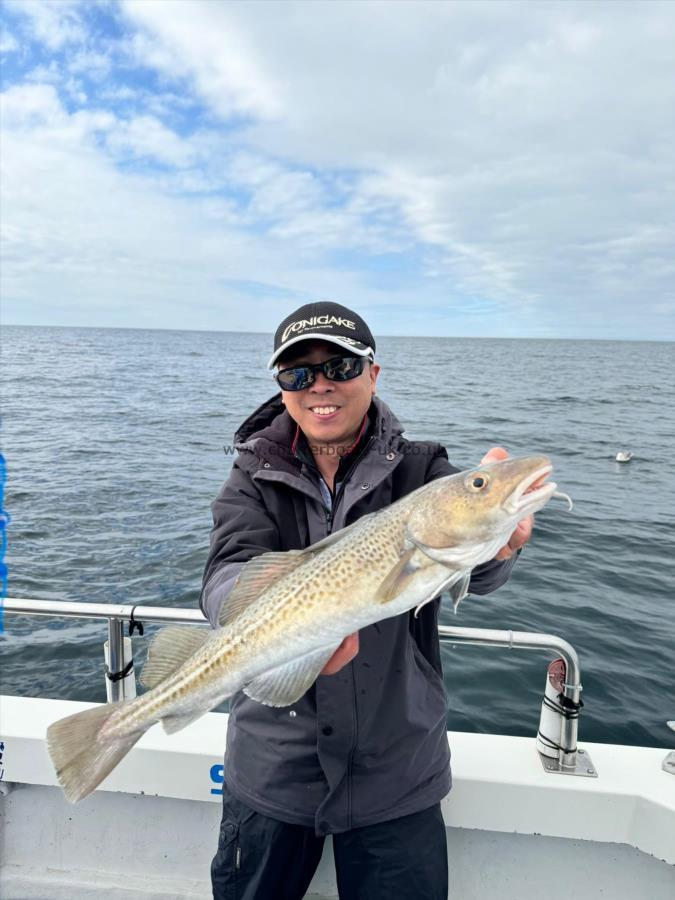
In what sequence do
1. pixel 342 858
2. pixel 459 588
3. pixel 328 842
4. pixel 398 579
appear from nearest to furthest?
pixel 398 579 → pixel 459 588 → pixel 342 858 → pixel 328 842

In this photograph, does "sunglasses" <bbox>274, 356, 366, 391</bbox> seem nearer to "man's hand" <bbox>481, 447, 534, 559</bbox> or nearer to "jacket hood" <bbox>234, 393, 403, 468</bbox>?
"jacket hood" <bbox>234, 393, 403, 468</bbox>

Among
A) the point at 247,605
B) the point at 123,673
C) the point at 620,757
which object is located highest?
the point at 247,605

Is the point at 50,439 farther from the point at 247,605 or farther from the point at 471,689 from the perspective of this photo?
the point at 247,605

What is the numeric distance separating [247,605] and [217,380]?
162 feet

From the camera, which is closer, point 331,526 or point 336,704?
point 336,704

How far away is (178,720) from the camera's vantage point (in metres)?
2.55

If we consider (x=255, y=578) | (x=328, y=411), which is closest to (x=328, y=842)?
(x=255, y=578)

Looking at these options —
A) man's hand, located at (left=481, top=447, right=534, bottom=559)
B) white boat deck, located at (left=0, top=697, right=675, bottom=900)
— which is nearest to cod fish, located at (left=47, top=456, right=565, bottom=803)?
man's hand, located at (left=481, top=447, right=534, bottom=559)

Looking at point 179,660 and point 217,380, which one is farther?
point 217,380

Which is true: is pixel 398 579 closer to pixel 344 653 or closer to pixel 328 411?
pixel 344 653

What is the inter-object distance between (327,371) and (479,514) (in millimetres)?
1096

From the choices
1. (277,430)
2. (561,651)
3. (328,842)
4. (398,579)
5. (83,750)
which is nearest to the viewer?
(398,579)

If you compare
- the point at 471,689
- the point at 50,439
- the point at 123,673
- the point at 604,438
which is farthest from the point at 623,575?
the point at 50,439

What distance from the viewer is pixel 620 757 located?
3.70 meters
